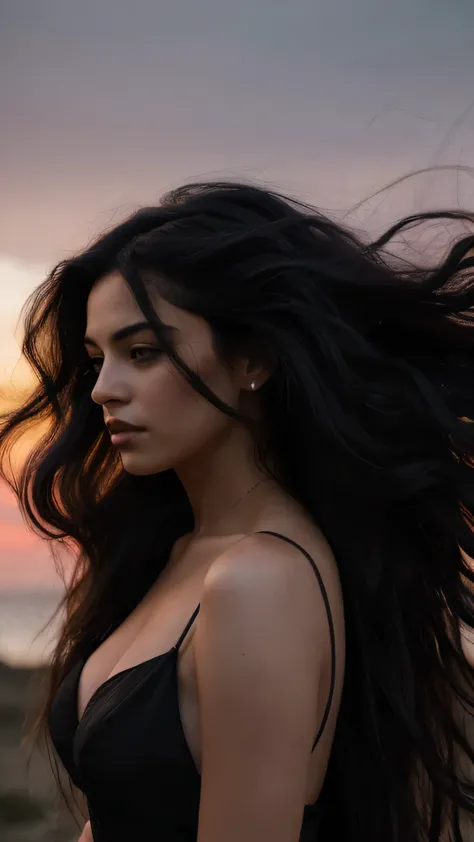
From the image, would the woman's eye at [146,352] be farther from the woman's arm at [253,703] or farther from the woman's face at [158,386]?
the woman's arm at [253,703]

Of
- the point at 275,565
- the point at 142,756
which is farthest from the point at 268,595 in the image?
the point at 142,756

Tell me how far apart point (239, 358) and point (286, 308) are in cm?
11

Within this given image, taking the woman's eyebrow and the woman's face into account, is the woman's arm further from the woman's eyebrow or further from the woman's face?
the woman's eyebrow

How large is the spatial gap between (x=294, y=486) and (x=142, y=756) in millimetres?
495

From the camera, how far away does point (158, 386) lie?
1459 millimetres

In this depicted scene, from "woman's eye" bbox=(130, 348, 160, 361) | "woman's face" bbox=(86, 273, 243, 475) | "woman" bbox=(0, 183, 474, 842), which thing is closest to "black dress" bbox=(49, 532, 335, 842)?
"woman" bbox=(0, 183, 474, 842)

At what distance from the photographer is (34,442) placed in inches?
75.2

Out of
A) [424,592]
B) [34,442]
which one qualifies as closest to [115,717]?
[424,592]

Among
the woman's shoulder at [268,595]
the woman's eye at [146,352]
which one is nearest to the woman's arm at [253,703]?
the woman's shoulder at [268,595]

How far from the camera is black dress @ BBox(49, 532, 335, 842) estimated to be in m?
1.34

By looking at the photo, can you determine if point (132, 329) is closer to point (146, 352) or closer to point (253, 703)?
point (146, 352)

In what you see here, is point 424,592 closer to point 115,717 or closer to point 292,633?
point 292,633

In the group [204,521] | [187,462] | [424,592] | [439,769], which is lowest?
[439,769]

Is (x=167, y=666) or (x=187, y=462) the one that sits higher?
(x=187, y=462)
